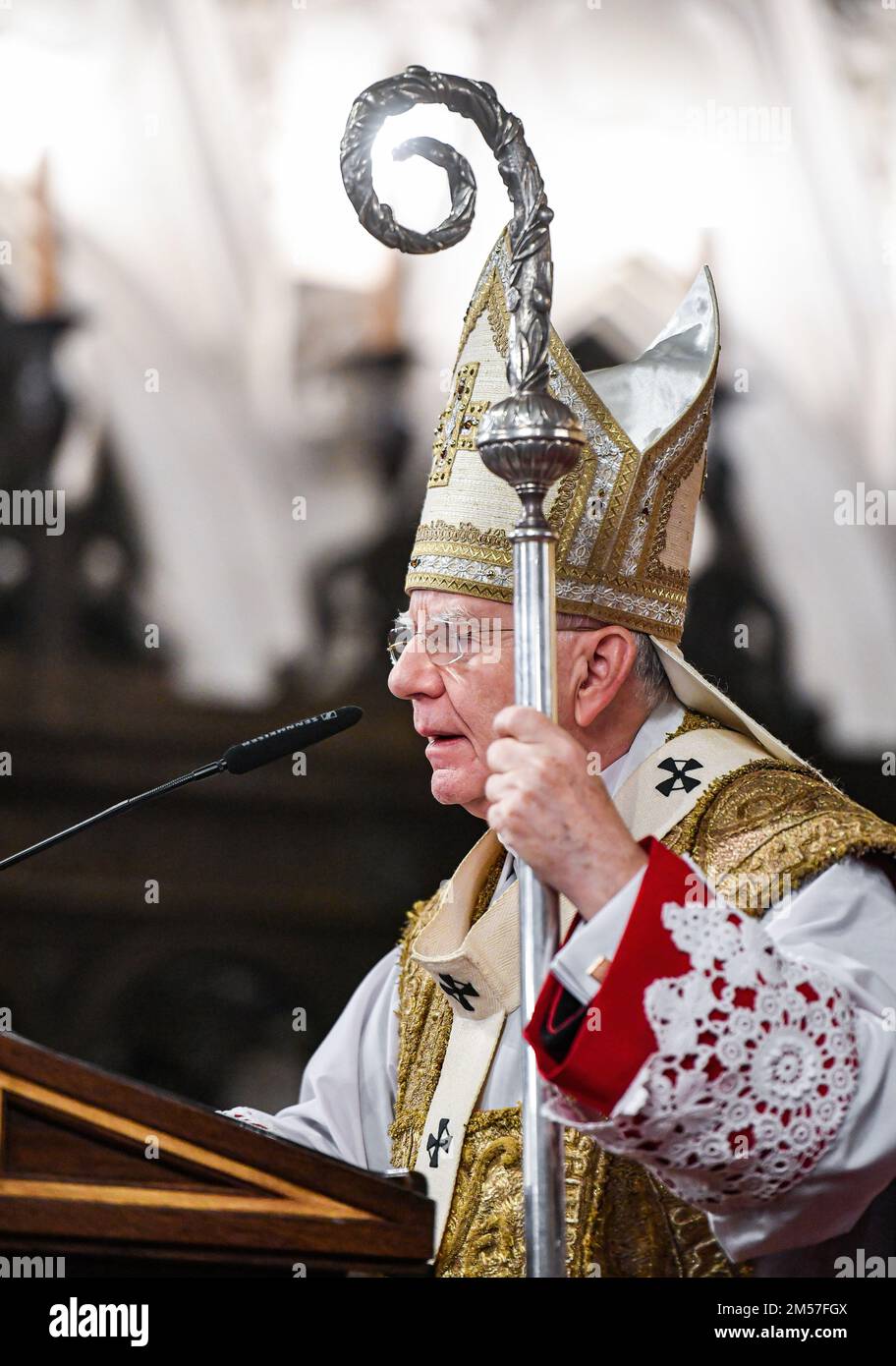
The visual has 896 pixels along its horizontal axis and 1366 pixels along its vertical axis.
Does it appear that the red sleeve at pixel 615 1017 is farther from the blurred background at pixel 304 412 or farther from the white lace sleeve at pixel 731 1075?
the blurred background at pixel 304 412

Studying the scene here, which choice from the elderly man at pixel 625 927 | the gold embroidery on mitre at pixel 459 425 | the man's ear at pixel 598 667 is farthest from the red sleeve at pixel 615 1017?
the gold embroidery on mitre at pixel 459 425

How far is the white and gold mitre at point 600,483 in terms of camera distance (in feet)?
9.79

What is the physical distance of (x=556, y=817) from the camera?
6.65 feet

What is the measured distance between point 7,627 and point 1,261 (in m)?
1.31

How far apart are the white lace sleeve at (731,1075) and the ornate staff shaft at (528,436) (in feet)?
0.33

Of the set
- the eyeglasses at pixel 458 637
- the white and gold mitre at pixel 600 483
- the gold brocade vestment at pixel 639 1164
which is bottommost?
the gold brocade vestment at pixel 639 1164

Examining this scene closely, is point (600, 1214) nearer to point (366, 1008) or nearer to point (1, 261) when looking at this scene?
point (366, 1008)

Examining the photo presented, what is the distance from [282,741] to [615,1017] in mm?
709

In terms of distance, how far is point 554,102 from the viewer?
20.7ft

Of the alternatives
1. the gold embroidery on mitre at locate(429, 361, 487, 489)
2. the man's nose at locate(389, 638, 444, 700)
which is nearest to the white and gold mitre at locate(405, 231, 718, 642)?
the gold embroidery on mitre at locate(429, 361, 487, 489)

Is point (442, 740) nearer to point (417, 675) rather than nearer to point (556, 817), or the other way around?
point (417, 675)

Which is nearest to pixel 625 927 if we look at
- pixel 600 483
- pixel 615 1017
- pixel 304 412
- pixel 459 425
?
pixel 615 1017

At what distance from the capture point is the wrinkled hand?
2.03m
